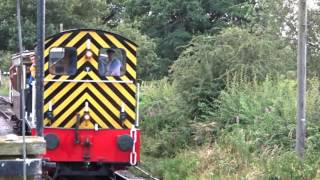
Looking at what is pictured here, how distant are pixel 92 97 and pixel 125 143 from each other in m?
1.02

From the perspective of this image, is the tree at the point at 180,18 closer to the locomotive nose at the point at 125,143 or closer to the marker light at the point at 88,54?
the marker light at the point at 88,54

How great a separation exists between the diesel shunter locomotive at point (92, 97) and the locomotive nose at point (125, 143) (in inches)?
1.6

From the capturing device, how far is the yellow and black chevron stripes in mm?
10422

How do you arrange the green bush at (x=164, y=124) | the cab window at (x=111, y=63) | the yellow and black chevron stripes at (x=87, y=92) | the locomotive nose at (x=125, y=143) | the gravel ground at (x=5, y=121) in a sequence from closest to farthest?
the locomotive nose at (x=125, y=143)
the yellow and black chevron stripes at (x=87, y=92)
the cab window at (x=111, y=63)
the green bush at (x=164, y=124)
the gravel ground at (x=5, y=121)

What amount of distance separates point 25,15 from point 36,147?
86.6 feet

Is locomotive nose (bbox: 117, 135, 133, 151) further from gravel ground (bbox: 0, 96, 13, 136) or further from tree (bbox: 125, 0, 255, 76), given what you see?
tree (bbox: 125, 0, 255, 76)

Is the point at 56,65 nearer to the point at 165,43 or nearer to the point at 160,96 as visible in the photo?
the point at 160,96

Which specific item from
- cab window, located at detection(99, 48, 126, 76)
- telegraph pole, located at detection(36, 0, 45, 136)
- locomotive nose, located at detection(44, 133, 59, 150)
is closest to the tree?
cab window, located at detection(99, 48, 126, 76)

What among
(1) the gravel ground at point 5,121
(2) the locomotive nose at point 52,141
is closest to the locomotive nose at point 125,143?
(2) the locomotive nose at point 52,141

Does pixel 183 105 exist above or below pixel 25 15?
below

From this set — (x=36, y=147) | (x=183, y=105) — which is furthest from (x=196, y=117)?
(x=36, y=147)

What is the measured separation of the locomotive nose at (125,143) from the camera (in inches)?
402

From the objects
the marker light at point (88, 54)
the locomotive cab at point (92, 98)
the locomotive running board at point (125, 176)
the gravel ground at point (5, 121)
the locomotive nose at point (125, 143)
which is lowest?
the locomotive running board at point (125, 176)

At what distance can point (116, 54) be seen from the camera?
1065 centimetres
